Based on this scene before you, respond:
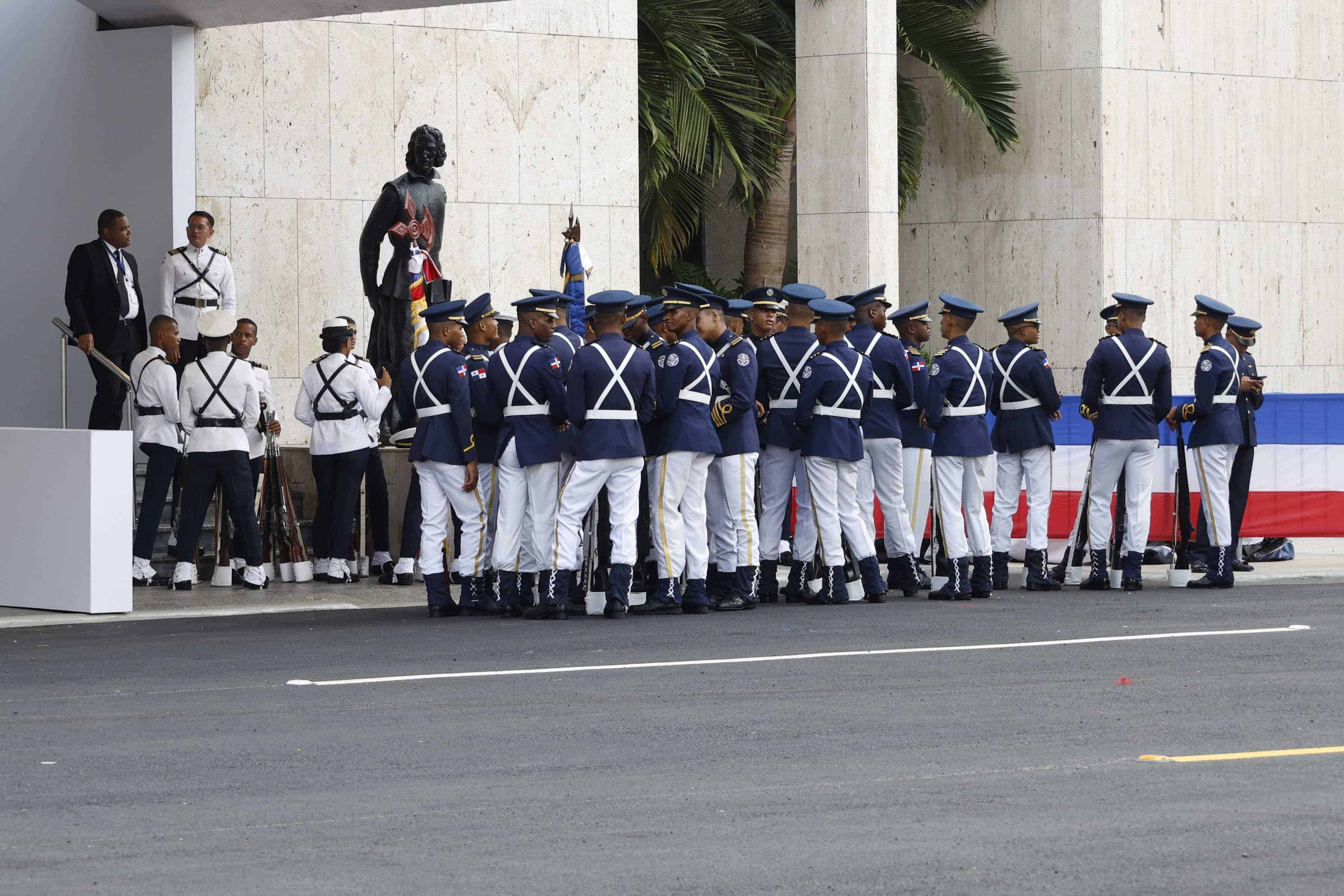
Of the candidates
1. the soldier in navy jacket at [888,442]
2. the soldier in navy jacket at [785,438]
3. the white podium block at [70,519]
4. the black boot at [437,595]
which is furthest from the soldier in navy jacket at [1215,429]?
the white podium block at [70,519]

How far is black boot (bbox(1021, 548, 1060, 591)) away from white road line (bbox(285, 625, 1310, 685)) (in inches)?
112

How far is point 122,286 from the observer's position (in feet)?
48.6

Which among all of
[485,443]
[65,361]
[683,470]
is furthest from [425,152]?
[683,470]

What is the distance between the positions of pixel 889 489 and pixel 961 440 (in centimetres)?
63

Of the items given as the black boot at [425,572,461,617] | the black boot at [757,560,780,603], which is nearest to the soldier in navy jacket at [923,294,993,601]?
the black boot at [757,560,780,603]

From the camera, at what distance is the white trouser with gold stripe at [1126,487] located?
13406 millimetres

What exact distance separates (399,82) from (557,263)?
2443mm

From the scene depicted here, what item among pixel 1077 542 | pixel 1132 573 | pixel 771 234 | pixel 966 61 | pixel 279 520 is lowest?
pixel 1132 573

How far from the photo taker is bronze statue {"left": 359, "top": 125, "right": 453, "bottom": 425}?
15859 mm

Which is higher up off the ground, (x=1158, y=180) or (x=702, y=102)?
(x=702, y=102)

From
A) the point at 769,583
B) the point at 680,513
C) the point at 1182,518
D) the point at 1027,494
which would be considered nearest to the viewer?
the point at 680,513

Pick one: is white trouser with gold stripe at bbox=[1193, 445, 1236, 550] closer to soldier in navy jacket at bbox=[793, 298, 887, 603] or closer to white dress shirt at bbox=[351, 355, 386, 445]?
soldier in navy jacket at bbox=[793, 298, 887, 603]

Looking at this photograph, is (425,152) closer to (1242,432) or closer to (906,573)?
(906,573)

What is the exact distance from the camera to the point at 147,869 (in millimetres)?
5352
